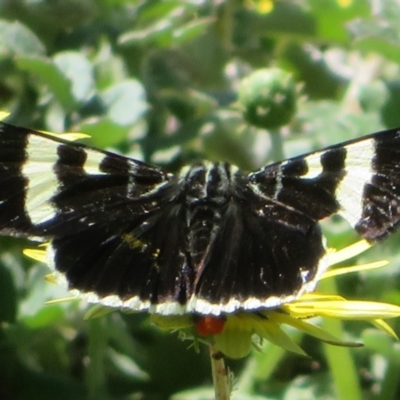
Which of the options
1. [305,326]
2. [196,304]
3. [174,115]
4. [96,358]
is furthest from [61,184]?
[174,115]

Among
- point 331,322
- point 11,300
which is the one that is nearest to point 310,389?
point 331,322

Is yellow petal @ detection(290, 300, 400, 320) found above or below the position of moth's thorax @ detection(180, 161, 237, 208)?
below

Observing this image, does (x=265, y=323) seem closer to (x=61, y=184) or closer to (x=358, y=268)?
(x=358, y=268)

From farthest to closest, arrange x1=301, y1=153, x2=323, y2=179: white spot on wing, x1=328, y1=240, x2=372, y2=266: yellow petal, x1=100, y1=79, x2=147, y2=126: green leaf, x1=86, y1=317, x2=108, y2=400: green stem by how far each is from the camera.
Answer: x1=100, y1=79, x2=147, y2=126: green leaf, x1=86, y1=317, x2=108, y2=400: green stem, x1=328, y1=240, x2=372, y2=266: yellow petal, x1=301, y1=153, x2=323, y2=179: white spot on wing

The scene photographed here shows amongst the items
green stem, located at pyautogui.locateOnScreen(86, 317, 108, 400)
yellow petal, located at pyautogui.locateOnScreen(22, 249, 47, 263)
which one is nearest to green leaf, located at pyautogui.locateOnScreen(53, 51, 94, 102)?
green stem, located at pyautogui.locateOnScreen(86, 317, 108, 400)

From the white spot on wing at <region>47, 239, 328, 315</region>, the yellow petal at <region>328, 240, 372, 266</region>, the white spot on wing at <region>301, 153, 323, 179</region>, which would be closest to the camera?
the white spot on wing at <region>47, 239, 328, 315</region>

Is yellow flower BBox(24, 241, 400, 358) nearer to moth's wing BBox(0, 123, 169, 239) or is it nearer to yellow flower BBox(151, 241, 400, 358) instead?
yellow flower BBox(151, 241, 400, 358)

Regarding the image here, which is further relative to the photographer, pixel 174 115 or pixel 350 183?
pixel 174 115
